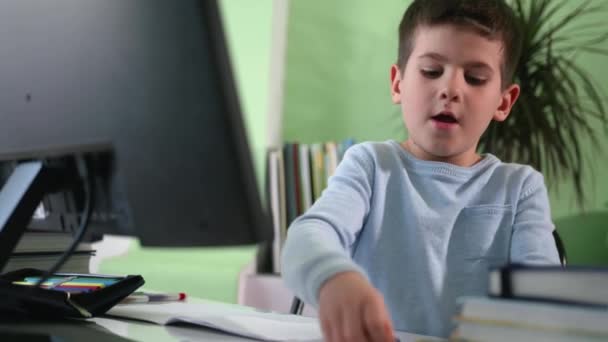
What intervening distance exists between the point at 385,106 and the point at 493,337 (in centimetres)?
190

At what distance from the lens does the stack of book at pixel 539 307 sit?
1.39 ft

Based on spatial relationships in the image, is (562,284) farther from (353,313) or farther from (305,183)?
A: (305,183)

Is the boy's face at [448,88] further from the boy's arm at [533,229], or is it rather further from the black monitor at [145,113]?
the black monitor at [145,113]

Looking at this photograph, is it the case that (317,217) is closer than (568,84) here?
Yes

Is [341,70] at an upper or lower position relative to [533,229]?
upper

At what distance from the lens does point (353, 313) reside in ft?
1.65

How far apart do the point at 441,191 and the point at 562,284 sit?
64 cm

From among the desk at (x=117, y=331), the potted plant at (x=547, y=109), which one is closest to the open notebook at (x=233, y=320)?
the desk at (x=117, y=331)

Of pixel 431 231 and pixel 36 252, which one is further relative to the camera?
pixel 431 231

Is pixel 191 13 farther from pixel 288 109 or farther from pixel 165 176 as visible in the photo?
pixel 288 109

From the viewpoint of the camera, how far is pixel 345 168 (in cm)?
105

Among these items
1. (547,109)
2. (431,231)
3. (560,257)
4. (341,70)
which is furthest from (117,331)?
(341,70)

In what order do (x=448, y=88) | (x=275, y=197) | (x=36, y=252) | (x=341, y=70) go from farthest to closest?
1. (x=341, y=70)
2. (x=275, y=197)
3. (x=448, y=88)
4. (x=36, y=252)

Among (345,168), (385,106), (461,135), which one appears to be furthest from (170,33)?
(385,106)
